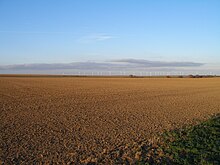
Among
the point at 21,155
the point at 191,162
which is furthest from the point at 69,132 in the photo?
the point at 191,162

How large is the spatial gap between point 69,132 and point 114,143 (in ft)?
9.33

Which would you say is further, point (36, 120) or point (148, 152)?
point (36, 120)

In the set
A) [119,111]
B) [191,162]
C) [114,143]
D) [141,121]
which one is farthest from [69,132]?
[119,111]

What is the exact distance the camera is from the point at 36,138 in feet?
38.9

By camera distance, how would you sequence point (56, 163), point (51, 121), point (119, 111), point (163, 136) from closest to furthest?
point (56, 163) < point (163, 136) < point (51, 121) < point (119, 111)

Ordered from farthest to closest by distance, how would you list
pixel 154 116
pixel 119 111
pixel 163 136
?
pixel 119 111 → pixel 154 116 → pixel 163 136

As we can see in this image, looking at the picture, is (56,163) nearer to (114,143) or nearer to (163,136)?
(114,143)

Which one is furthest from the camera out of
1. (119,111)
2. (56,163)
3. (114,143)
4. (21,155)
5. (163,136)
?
(119,111)

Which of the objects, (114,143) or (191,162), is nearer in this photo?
(191,162)

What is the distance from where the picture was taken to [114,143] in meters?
11.3

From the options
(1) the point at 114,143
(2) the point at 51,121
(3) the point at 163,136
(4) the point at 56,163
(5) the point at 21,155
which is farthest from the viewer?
(2) the point at 51,121

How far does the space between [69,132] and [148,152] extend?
462 centimetres

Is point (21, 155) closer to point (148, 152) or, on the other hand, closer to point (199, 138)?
point (148, 152)

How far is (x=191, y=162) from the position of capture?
8.85 meters
